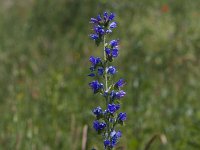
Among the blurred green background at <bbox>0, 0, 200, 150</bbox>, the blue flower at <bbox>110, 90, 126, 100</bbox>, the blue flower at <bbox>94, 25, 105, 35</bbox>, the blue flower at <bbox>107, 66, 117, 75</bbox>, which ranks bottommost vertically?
the blue flower at <bbox>110, 90, 126, 100</bbox>

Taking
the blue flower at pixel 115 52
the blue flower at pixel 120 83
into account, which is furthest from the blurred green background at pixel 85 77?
the blue flower at pixel 115 52

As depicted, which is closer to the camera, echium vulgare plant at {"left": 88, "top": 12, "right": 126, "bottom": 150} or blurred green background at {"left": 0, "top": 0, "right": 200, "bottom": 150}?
echium vulgare plant at {"left": 88, "top": 12, "right": 126, "bottom": 150}

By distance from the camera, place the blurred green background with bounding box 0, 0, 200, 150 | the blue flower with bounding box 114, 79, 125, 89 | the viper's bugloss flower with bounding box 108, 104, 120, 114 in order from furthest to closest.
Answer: the blurred green background with bounding box 0, 0, 200, 150, the blue flower with bounding box 114, 79, 125, 89, the viper's bugloss flower with bounding box 108, 104, 120, 114

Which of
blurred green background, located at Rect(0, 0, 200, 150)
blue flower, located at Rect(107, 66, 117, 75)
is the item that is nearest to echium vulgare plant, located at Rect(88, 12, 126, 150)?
blue flower, located at Rect(107, 66, 117, 75)

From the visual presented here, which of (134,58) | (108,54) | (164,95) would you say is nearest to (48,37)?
(134,58)

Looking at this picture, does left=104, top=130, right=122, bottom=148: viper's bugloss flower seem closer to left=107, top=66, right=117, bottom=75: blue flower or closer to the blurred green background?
left=107, top=66, right=117, bottom=75: blue flower

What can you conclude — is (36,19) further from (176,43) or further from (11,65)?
(176,43)

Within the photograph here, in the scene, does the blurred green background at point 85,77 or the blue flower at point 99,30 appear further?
the blurred green background at point 85,77

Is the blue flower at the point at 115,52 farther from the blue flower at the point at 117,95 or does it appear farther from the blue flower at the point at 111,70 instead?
the blue flower at the point at 117,95

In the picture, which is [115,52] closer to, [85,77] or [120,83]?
[120,83]

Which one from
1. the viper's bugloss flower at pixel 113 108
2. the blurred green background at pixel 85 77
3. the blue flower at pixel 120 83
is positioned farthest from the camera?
the blurred green background at pixel 85 77
